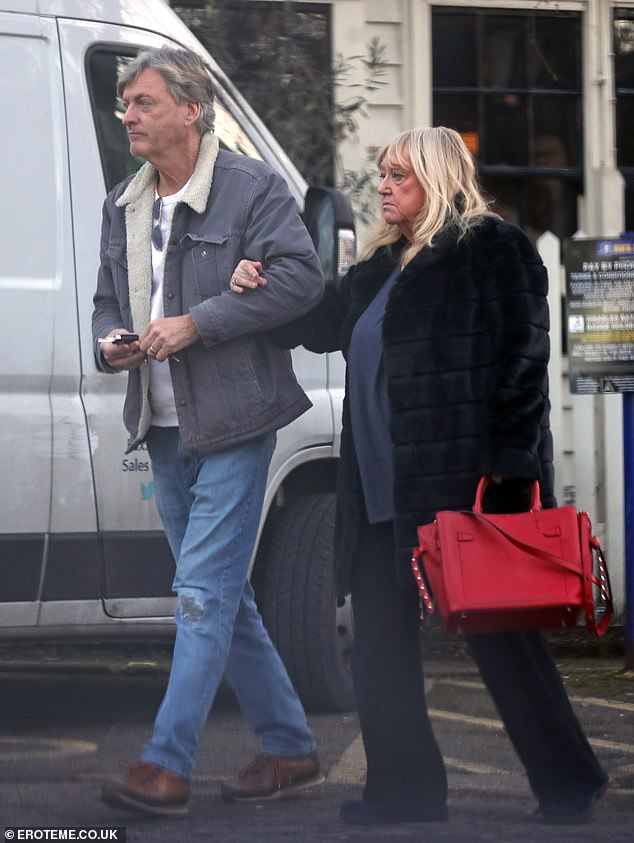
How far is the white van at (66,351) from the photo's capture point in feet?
16.5

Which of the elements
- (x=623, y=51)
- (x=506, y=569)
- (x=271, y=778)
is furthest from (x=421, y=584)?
(x=623, y=51)

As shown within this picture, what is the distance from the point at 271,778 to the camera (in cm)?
446

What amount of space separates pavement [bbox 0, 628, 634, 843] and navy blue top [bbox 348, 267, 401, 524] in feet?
2.60

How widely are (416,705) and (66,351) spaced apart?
5.30ft

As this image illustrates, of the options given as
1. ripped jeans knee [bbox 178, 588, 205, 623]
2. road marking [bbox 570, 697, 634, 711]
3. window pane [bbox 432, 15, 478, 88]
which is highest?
window pane [bbox 432, 15, 478, 88]

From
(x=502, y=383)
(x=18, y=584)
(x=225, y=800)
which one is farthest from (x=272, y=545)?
(x=502, y=383)

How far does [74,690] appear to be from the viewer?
6.30 meters

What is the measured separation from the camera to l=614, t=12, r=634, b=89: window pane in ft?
33.2

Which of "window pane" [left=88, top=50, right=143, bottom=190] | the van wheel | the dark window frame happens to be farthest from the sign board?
the dark window frame

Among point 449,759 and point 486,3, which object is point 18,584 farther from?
point 486,3

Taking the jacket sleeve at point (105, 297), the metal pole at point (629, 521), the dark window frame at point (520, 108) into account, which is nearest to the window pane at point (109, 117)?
the jacket sleeve at point (105, 297)

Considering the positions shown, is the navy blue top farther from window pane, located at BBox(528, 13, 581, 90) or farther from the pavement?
window pane, located at BBox(528, 13, 581, 90)

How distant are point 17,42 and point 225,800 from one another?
229cm

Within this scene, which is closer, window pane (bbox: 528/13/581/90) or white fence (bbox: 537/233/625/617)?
white fence (bbox: 537/233/625/617)
